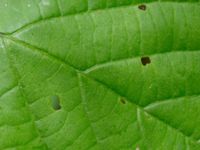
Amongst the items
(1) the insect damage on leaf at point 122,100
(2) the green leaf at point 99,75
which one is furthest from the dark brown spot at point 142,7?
(1) the insect damage on leaf at point 122,100

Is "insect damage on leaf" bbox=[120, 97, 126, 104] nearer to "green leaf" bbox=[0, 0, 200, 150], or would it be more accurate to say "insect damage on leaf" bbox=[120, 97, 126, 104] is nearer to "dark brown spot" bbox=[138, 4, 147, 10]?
"green leaf" bbox=[0, 0, 200, 150]

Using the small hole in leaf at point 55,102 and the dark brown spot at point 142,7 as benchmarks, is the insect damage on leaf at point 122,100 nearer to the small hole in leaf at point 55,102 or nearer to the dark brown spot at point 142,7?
the small hole in leaf at point 55,102

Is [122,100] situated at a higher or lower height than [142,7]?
lower

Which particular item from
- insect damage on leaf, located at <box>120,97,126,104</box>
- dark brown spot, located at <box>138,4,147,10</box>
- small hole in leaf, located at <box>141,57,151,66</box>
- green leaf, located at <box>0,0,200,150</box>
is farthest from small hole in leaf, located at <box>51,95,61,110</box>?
dark brown spot, located at <box>138,4,147,10</box>

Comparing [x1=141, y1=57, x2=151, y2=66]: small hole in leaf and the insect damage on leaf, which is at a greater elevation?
[x1=141, y1=57, x2=151, y2=66]: small hole in leaf

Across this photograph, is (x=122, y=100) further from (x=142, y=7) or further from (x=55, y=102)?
(x=142, y=7)

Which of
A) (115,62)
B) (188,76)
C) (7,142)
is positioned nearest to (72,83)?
(115,62)

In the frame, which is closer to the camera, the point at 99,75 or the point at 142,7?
the point at 99,75

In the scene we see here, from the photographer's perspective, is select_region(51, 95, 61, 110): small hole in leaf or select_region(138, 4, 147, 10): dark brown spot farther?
select_region(138, 4, 147, 10): dark brown spot

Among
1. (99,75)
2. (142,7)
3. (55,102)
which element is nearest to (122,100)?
(99,75)
